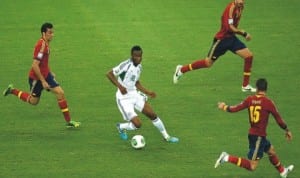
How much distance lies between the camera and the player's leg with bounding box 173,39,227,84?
1877 centimetres

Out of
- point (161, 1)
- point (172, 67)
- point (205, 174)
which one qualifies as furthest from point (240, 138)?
point (161, 1)

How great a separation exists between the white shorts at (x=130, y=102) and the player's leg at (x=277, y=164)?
3067 mm

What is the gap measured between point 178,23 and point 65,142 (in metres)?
11.7

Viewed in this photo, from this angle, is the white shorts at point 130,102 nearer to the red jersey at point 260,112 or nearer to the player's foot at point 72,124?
the player's foot at point 72,124

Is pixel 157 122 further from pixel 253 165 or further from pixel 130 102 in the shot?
pixel 253 165

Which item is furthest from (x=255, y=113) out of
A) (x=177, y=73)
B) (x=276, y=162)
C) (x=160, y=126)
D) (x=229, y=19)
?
(x=177, y=73)

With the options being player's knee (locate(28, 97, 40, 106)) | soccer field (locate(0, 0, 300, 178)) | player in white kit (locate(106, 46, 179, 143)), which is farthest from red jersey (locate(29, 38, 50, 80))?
player in white kit (locate(106, 46, 179, 143))

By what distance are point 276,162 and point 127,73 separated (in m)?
3.61

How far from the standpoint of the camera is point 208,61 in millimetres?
19109

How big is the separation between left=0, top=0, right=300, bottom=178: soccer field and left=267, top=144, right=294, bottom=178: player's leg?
26cm

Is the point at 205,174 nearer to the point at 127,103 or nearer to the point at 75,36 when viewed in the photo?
the point at 127,103

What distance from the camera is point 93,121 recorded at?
16859 mm

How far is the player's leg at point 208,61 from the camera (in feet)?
61.6

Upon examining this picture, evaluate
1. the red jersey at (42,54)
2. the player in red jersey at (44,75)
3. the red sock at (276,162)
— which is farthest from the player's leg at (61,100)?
the red sock at (276,162)
